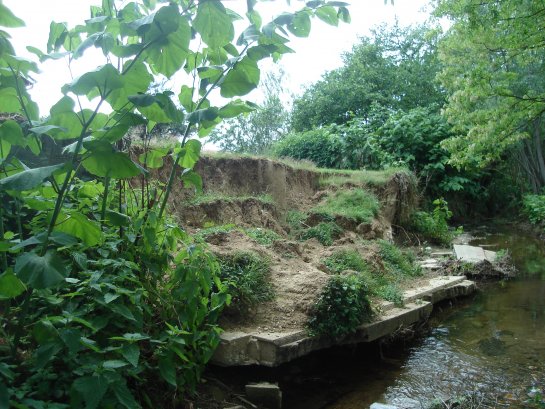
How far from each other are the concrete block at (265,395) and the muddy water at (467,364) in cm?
46

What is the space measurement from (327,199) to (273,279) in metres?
5.31

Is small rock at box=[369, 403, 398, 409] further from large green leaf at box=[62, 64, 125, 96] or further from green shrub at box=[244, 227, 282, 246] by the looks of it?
large green leaf at box=[62, 64, 125, 96]

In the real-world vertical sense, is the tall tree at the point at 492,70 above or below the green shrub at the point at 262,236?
above

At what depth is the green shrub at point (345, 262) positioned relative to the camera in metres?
6.27

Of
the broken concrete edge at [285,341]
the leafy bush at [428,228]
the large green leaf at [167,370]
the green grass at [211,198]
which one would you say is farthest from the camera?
the leafy bush at [428,228]

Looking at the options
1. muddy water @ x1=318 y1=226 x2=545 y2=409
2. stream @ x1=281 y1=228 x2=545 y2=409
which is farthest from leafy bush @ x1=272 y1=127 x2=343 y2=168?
stream @ x1=281 y1=228 x2=545 y2=409

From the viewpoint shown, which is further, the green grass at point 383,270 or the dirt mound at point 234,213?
the dirt mound at point 234,213

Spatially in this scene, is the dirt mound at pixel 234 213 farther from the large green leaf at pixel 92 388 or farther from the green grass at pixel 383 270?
the large green leaf at pixel 92 388

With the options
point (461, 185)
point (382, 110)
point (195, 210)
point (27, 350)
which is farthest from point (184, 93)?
point (382, 110)

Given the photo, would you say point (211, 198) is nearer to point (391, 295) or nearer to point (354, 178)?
point (391, 295)

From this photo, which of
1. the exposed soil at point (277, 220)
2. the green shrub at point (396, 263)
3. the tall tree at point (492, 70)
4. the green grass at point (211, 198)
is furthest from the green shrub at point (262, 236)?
the tall tree at point (492, 70)

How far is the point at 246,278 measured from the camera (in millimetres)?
4691

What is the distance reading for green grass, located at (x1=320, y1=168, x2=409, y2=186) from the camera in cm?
1113

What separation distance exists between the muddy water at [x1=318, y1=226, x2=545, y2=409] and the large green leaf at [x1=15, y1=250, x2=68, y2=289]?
2858mm
